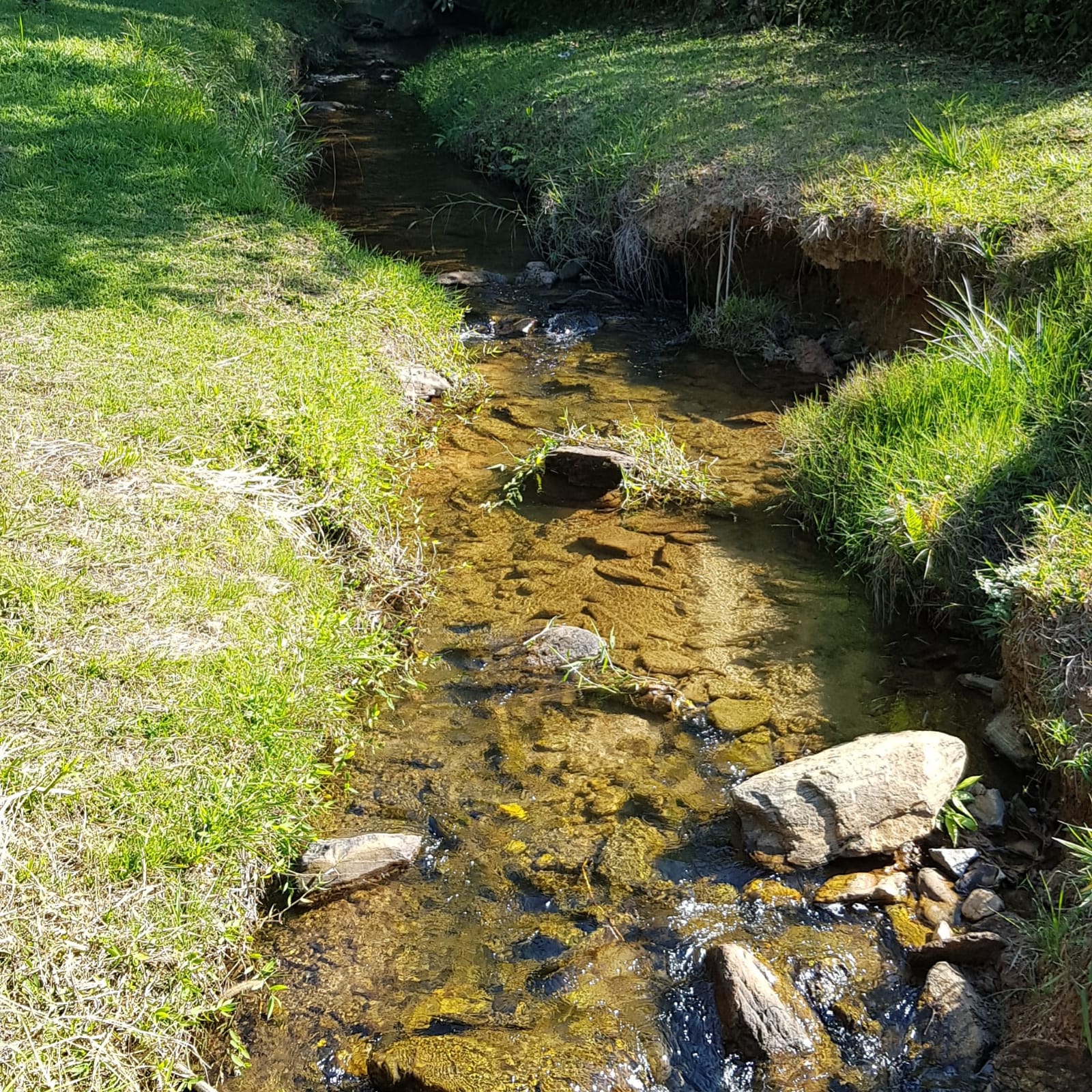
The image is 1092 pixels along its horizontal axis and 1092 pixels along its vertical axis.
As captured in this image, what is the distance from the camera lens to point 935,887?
3.43 metres

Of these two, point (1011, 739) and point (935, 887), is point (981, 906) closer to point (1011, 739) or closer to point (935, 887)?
point (935, 887)

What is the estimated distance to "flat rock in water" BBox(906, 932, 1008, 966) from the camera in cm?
314

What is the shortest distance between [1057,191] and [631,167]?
336 cm

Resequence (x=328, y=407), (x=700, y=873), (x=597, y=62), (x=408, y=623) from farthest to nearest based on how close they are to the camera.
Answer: (x=597, y=62) < (x=328, y=407) < (x=408, y=623) < (x=700, y=873)

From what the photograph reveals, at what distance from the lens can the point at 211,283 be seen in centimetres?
664

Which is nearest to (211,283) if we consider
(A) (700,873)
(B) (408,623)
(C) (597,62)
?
(B) (408,623)

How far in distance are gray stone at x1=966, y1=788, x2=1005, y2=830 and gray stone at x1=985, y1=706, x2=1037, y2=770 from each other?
19 centimetres

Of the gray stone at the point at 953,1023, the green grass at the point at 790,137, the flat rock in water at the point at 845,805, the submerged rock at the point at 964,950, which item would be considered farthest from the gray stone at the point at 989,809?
the green grass at the point at 790,137

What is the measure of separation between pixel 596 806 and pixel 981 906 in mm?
1318

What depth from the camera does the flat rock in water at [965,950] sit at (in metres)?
3.14

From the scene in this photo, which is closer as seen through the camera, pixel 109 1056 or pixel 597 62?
pixel 109 1056

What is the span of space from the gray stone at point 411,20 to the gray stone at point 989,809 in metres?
19.0

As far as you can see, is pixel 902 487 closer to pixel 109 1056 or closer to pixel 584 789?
pixel 584 789

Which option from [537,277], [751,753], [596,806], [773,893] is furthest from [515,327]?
[773,893]
